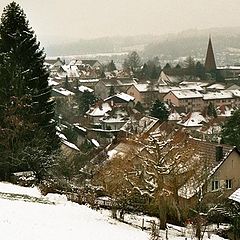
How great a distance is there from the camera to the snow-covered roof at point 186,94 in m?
73.2

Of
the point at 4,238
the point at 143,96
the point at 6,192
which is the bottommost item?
the point at 143,96

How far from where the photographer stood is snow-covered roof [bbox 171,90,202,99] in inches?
2884

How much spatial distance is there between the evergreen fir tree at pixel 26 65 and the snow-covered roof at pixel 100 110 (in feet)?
112

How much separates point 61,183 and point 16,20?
309 inches

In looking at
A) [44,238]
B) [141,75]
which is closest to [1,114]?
[44,238]

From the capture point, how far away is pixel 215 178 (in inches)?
846

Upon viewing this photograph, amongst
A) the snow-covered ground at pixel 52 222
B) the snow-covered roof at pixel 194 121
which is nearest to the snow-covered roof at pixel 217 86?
the snow-covered roof at pixel 194 121

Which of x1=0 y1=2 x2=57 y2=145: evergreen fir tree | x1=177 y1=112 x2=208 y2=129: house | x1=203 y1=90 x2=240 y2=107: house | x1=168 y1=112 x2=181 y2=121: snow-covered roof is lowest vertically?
x1=203 y1=90 x2=240 y2=107: house

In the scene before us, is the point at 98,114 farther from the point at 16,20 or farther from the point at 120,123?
the point at 16,20

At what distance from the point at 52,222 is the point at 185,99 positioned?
62.0 m

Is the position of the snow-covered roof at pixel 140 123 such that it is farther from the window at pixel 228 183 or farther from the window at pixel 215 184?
the window at pixel 215 184

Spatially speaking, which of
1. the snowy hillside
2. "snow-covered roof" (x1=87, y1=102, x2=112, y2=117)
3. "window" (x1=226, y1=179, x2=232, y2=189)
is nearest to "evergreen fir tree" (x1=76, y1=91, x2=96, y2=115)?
"snow-covered roof" (x1=87, y1=102, x2=112, y2=117)

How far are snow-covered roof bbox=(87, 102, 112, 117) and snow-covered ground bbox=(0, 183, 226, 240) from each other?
137 ft

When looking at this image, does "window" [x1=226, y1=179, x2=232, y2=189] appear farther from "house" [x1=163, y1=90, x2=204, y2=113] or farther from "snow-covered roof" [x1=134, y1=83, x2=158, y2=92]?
"snow-covered roof" [x1=134, y1=83, x2=158, y2=92]
